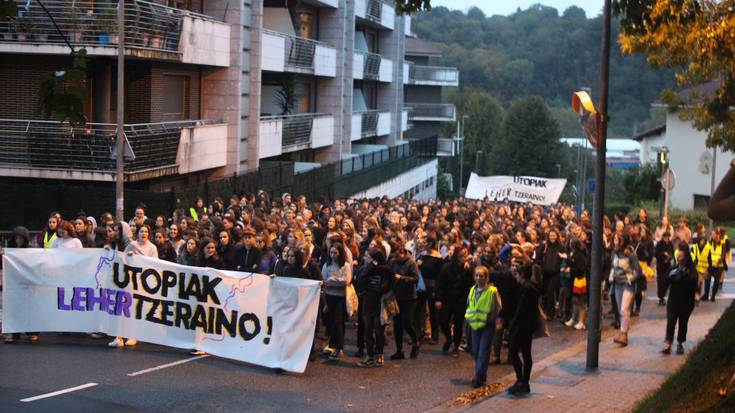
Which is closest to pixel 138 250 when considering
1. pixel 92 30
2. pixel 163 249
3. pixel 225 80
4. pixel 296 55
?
pixel 163 249

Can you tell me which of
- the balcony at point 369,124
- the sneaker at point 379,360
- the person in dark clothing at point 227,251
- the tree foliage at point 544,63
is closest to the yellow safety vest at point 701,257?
the sneaker at point 379,360

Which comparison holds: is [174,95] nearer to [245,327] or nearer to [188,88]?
[188,88]

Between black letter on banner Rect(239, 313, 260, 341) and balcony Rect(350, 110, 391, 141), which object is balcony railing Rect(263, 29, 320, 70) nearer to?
balcony Rect(350, 110, 391, 141)

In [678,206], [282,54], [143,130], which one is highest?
[282,54]

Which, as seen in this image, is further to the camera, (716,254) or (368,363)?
(716,254)

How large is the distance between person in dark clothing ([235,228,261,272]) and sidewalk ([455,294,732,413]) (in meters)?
4.03

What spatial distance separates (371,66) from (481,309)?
138 ft

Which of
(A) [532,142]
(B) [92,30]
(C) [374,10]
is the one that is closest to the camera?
(B) [92,30]

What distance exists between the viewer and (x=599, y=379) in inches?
551

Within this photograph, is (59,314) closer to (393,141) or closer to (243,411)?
(243,411)

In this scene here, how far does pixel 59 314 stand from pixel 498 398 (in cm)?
650

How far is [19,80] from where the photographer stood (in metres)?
27.2

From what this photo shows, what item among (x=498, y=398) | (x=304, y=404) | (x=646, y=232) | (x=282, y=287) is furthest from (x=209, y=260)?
(x=646, y=232)

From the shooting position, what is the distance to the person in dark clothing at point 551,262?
18.3 metres
